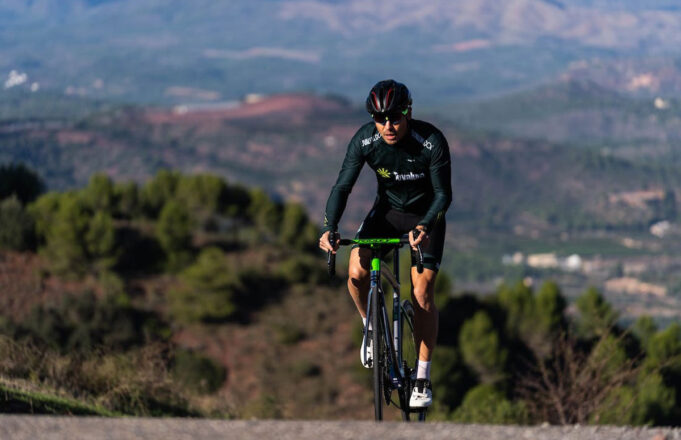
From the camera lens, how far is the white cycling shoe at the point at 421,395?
8.34 meters

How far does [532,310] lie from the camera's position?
138 feet

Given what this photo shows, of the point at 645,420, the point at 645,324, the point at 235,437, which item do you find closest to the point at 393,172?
the point at 235,437

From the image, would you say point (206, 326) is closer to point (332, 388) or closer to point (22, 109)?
point (332, 388)

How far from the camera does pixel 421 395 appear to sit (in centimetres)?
840


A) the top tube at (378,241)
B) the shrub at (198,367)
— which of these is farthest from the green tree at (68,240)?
the top tube at (378,241)

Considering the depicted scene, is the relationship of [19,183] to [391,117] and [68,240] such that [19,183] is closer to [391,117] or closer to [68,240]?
[68,240]

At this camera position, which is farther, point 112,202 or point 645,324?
point 112,202

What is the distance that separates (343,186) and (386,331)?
1.21 meters

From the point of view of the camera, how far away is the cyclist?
768cm

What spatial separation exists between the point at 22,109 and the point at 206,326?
9857cm

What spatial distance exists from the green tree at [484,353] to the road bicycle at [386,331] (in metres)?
29.4

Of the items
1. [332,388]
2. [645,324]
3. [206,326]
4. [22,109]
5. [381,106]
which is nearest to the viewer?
[381,106]

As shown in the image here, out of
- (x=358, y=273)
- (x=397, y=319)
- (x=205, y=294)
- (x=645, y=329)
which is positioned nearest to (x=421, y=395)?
(x=397, y=319)

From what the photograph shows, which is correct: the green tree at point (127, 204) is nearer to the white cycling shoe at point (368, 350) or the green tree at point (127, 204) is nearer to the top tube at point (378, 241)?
the white cycling shoe at point (368, 350)
